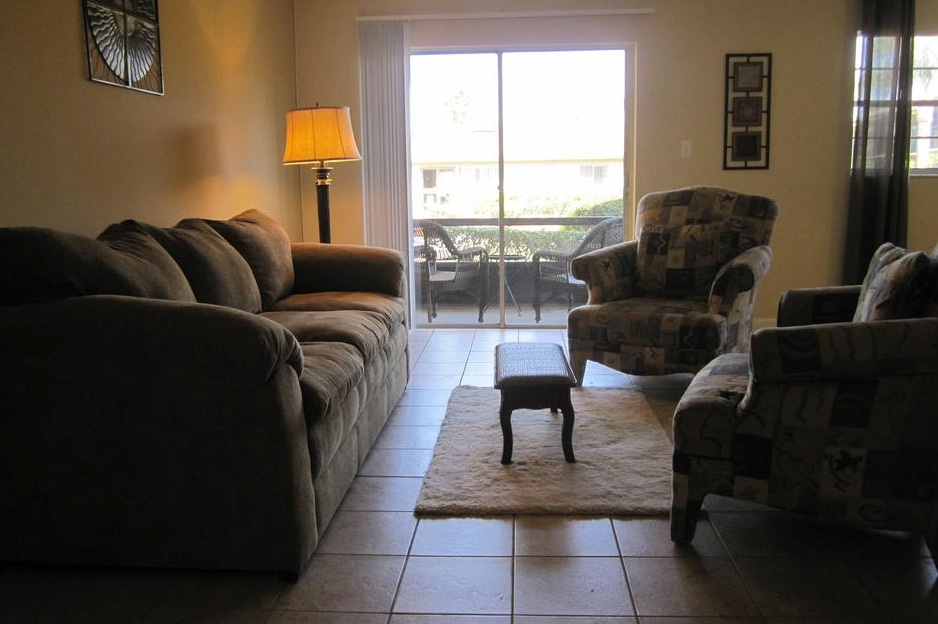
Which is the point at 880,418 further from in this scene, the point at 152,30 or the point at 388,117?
the point at 388,117

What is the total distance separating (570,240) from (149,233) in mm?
3328

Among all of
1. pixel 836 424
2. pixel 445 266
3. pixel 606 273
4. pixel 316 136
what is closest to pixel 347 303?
pixel 316 136

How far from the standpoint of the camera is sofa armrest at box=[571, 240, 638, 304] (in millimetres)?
3939

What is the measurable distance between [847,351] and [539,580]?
1.00 metres

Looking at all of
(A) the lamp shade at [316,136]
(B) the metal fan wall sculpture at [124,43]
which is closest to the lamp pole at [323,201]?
(A) the lamp shade at [316,136]

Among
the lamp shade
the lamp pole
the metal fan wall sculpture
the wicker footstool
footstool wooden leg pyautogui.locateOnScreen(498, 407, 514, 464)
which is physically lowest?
footstool wooden leg pyautogui.locateOnScreen(498, 407, 514, 464)

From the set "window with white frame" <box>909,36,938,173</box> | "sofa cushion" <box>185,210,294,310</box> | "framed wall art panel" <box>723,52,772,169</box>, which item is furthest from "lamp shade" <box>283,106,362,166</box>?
"window with white frame" <box>909,36,938,173</box>

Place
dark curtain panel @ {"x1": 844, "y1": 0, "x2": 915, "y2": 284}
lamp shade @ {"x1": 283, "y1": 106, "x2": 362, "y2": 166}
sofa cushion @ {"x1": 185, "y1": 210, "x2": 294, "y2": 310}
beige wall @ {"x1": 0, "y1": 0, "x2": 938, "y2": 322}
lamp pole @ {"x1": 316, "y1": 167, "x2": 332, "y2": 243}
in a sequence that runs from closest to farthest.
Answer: sofa cushion @ {"x1": 185, "y1": 210, "x2": 294, "y2": 310}, lamp shade @ {"x1": 283, "y1": 106, "x2": 362, "y2": 166}, beige wall @ {"x1": 0, "y1": 0, "x2": 938, "y2": 322}, lamp pole @ {"x1": 316, "y1": 167, "x2": 332, "y2": 243}, dark curtain panel @ {"x1": 844, "y1": 0, "x2": 915, "y2": 284}

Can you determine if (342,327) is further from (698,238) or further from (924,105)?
(924,105)

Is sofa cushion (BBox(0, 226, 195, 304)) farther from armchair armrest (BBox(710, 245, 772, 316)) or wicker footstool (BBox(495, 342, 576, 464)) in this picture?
armchair armrest (BBox(710, 245, 772, 316))

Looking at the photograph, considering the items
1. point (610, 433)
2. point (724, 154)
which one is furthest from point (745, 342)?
point (724, 154)

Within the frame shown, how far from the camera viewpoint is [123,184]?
9.95 feet

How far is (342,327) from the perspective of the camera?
113 inches

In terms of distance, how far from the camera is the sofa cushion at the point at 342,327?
9.16 feet
